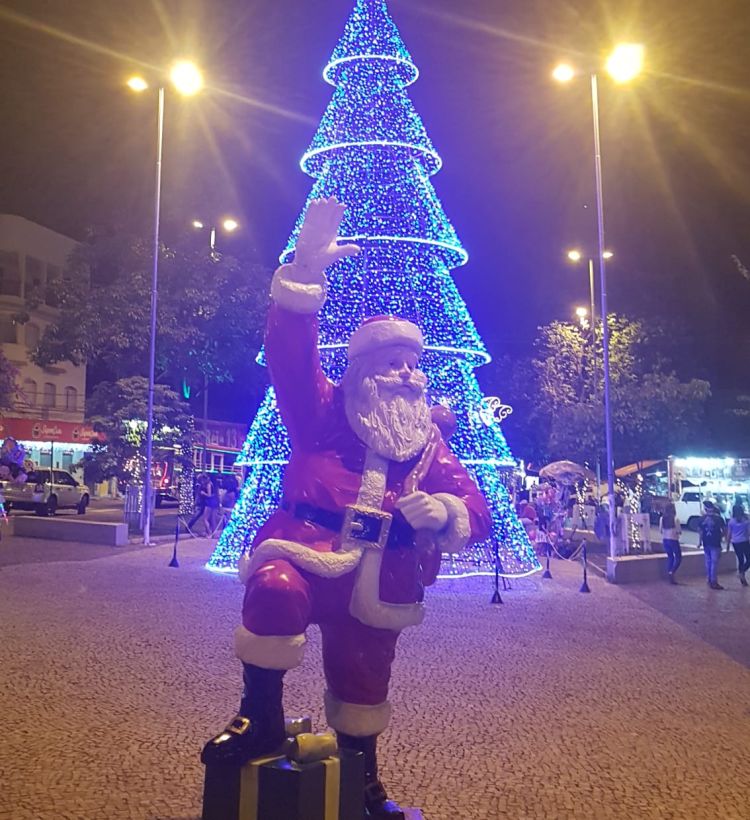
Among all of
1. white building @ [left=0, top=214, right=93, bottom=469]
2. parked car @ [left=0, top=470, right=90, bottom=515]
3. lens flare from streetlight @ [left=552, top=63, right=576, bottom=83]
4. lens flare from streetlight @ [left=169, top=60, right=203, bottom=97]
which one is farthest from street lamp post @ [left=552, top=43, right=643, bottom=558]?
white building @ [left=0, top=214, right=93, bottom=469]

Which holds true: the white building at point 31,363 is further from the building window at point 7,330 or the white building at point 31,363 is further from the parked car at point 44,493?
the parked car at point 44,493

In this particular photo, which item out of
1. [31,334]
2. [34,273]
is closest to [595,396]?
[31,334]

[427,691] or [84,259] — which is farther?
[84,259]

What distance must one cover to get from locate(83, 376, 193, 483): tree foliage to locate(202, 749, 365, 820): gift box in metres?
Result: 17.0

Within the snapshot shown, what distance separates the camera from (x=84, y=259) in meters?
21.5

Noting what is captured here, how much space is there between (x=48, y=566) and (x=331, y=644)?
10.7 metres

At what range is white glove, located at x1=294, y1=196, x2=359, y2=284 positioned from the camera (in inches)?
138

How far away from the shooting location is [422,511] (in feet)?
10.7

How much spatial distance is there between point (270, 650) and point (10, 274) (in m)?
37.5

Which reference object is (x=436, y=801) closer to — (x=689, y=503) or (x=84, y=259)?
(x=84, y=259)

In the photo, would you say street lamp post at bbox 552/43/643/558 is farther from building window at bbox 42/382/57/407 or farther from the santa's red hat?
building window at bbox 42/382/57/407

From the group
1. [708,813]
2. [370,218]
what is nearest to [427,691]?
[708,813]

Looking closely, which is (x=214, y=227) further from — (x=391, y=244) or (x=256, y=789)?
(x=256, y=789)

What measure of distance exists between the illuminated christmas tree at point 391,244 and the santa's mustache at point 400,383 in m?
7.89
